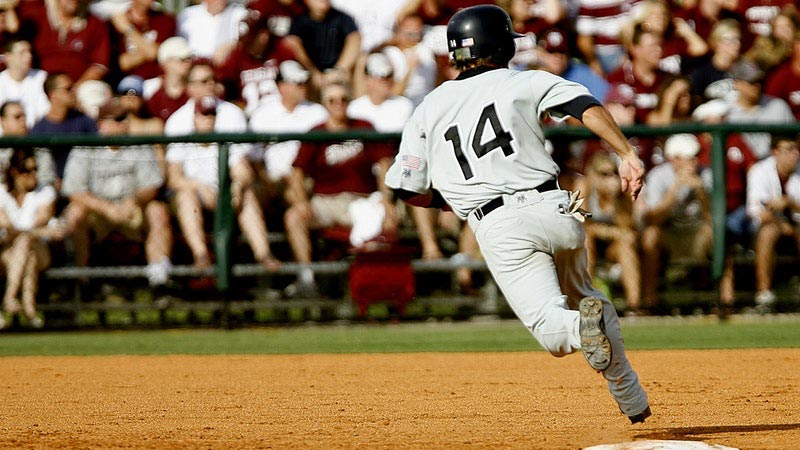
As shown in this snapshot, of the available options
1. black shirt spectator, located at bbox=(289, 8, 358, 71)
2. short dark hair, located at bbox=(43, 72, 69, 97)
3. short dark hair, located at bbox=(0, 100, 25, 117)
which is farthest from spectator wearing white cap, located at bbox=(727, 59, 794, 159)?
short dark hair, located at bbox=(0, 100, 25, 117)

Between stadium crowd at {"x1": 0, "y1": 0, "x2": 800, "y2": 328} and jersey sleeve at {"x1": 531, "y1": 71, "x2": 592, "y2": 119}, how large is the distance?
15.8 feet

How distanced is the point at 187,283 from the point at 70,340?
102 centimetres

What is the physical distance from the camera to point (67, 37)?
10367 mm

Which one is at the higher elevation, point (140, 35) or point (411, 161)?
point (140, 35)

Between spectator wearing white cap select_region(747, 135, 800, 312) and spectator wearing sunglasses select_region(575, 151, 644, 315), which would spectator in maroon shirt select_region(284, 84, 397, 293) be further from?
spectator wearing white cap select_region(747, 135, 800, 312)

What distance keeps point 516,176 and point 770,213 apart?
5508 millimetres

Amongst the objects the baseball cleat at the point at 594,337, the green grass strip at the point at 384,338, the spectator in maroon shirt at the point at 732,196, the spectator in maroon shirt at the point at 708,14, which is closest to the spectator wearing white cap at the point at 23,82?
the green grass strip at the point at 384,338

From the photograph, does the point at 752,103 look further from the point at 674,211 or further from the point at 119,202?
the point at 119,202

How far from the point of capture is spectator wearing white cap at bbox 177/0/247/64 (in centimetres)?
1027

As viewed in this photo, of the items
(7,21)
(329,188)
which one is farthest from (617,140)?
(7,21)

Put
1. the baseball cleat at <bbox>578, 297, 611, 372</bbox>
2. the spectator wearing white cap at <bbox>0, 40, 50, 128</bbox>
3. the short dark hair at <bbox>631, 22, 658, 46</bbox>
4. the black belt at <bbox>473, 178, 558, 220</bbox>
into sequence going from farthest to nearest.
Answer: the spectator wearing white cap at <bbox>0, 40, 50, 128</bbox> → the short dark hair at <bbox>631, 22, 658, 46</bbox> → the black belt at <bbox>473, 178, 558, 220</bbox> → the baseball cleat at <bbox>578, 297, 611, 372</bbox>

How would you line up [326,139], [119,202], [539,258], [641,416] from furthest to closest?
→ 1. [326,139]
2. [119,202]
3. [641,416]
4. [539,258]

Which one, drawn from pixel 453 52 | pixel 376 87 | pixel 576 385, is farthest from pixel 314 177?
→ pixel 453 52

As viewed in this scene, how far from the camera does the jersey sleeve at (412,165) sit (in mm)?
4348
